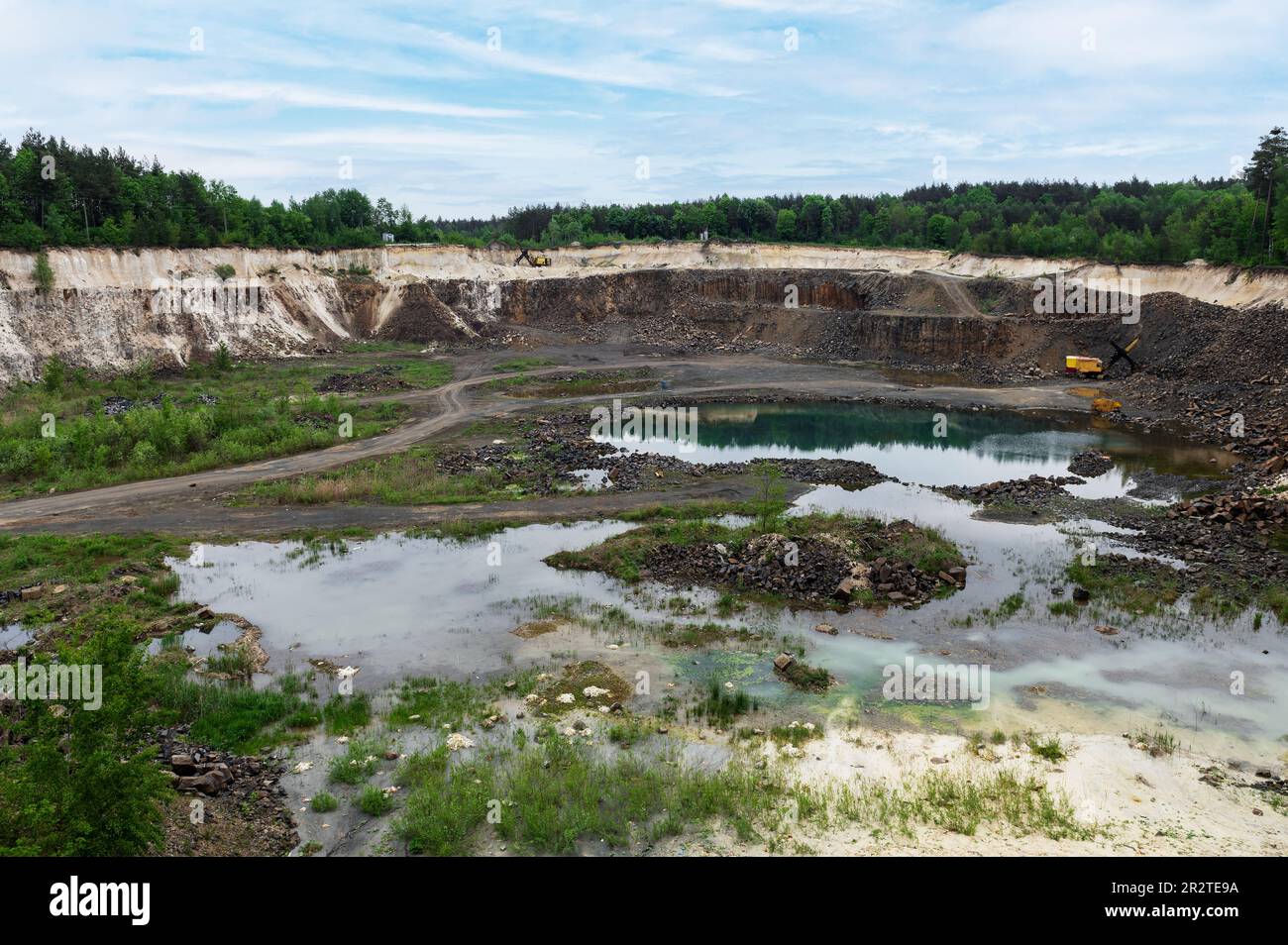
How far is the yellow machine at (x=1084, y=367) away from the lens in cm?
5756

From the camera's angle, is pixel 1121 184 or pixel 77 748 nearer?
pixel 77 748

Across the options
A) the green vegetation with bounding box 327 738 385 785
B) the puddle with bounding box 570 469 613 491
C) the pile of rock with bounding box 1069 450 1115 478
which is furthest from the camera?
the pile of rock with bounding box 1069 450 1115 478

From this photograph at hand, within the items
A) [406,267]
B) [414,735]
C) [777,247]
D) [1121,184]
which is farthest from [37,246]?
[1121,184]

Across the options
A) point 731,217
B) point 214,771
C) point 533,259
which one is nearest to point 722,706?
point 214,771

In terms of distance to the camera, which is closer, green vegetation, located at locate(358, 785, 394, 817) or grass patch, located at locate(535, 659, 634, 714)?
green vegetation, located at locate(358, 785, 394, 817)

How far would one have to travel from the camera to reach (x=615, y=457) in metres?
41.0

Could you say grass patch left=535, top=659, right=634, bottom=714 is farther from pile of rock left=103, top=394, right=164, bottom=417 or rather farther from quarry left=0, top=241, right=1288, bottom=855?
pile of rock left=103, top=394, right=164, bottom=417

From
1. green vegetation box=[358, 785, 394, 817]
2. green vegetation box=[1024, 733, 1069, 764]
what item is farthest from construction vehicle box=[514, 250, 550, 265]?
green vegetation box=[1024, 733, 1069, 764]

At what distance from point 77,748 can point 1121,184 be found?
5664 inches

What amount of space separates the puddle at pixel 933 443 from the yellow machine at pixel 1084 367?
1019cm

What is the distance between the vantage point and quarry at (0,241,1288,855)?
49.7 feet

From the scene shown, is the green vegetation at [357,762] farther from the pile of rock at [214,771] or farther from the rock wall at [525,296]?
the rock wall at [525,296]

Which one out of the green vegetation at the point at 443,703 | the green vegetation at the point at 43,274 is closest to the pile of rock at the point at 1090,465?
the green vegetation at the point at 443,703

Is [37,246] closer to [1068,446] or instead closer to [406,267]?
[406,267]
